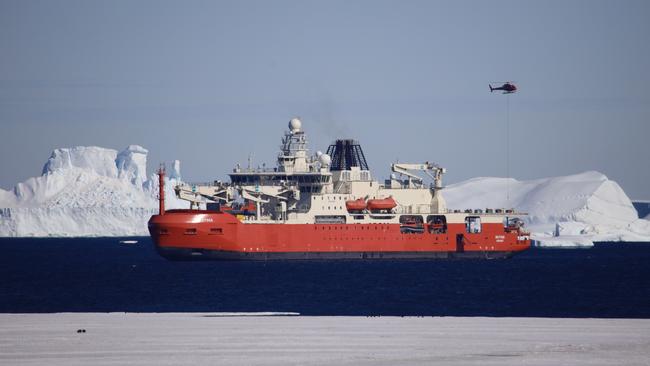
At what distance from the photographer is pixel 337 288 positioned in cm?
5272

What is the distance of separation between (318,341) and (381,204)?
2213 inches

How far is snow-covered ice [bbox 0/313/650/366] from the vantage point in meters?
21.0

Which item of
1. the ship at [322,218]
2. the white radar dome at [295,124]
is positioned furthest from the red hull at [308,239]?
the white radar dome at [295,124]

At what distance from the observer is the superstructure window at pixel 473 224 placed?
274 ft

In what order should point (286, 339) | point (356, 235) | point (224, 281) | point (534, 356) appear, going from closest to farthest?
point (534, 356) < point (286, 339) < point (224, 281) < point (356, 235)

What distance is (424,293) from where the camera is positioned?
49.9 metres

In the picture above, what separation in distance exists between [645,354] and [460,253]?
6124 cm

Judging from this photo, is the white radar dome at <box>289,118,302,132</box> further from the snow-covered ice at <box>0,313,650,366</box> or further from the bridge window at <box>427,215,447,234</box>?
the snow-covered ice at <box>0,313,650,366</box>

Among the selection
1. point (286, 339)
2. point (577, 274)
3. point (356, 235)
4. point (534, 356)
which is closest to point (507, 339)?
point (534, 356)

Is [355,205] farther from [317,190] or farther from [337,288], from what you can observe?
[337,288]

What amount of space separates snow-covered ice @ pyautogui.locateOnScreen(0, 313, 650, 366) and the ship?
145 ft

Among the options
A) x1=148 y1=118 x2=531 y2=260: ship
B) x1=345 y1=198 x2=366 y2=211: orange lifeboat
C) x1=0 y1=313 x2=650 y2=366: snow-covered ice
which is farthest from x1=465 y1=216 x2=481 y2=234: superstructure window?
x1=0 y1=313 x2=650 y2=366: snow-covered ice

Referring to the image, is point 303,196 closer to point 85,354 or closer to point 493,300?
point 493,300

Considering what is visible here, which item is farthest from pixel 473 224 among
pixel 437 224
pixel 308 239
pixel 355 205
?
pixel 308 239
